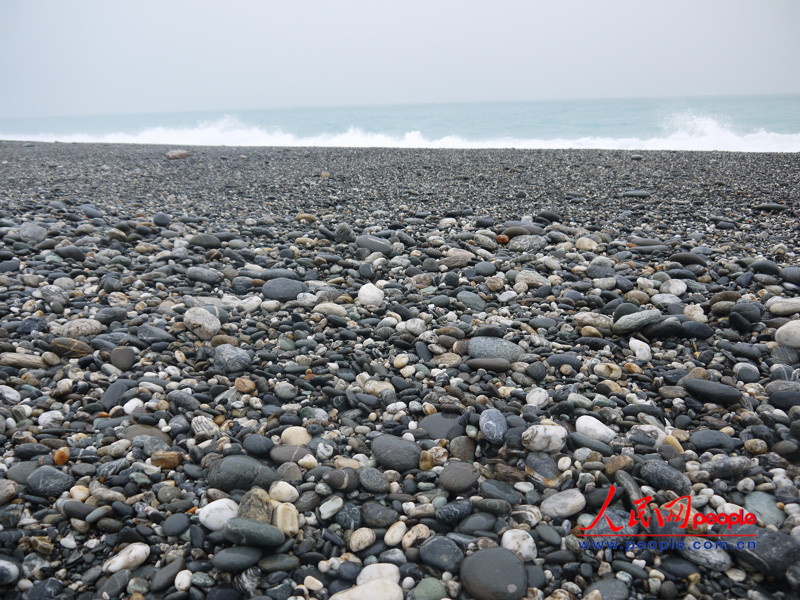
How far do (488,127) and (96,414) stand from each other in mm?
28790

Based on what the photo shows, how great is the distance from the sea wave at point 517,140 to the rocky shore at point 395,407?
1471cm

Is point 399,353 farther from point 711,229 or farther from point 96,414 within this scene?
point 711,229

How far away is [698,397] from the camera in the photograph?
113 inches

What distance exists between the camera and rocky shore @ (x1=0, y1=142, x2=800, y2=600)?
195cm

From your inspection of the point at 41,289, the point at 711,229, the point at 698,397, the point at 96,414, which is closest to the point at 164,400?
the point at 96,414

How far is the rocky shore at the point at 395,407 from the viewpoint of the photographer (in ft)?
6.41

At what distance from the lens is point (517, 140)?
74.1ft

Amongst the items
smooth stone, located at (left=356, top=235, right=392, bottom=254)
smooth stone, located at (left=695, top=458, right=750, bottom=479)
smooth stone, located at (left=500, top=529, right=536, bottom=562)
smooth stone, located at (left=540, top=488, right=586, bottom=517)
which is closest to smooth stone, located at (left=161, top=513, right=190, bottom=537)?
smooth stone, located at (left=500, top=529, right=536, bottom=562)

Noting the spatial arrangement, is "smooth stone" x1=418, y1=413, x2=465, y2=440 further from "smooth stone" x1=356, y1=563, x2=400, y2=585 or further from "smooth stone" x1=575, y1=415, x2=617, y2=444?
"smooth stone" x1=356, y1=563, x2=400, y2=585

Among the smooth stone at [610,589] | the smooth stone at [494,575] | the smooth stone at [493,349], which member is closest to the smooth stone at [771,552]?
the smooth stone at [610,589]

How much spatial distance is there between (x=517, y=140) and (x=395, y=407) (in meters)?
22.2

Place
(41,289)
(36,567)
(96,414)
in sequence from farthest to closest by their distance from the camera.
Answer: (41,289) → (96,414) → (36,567)

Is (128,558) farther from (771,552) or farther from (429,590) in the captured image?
(771,552)

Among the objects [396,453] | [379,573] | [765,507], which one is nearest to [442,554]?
[379,573]
